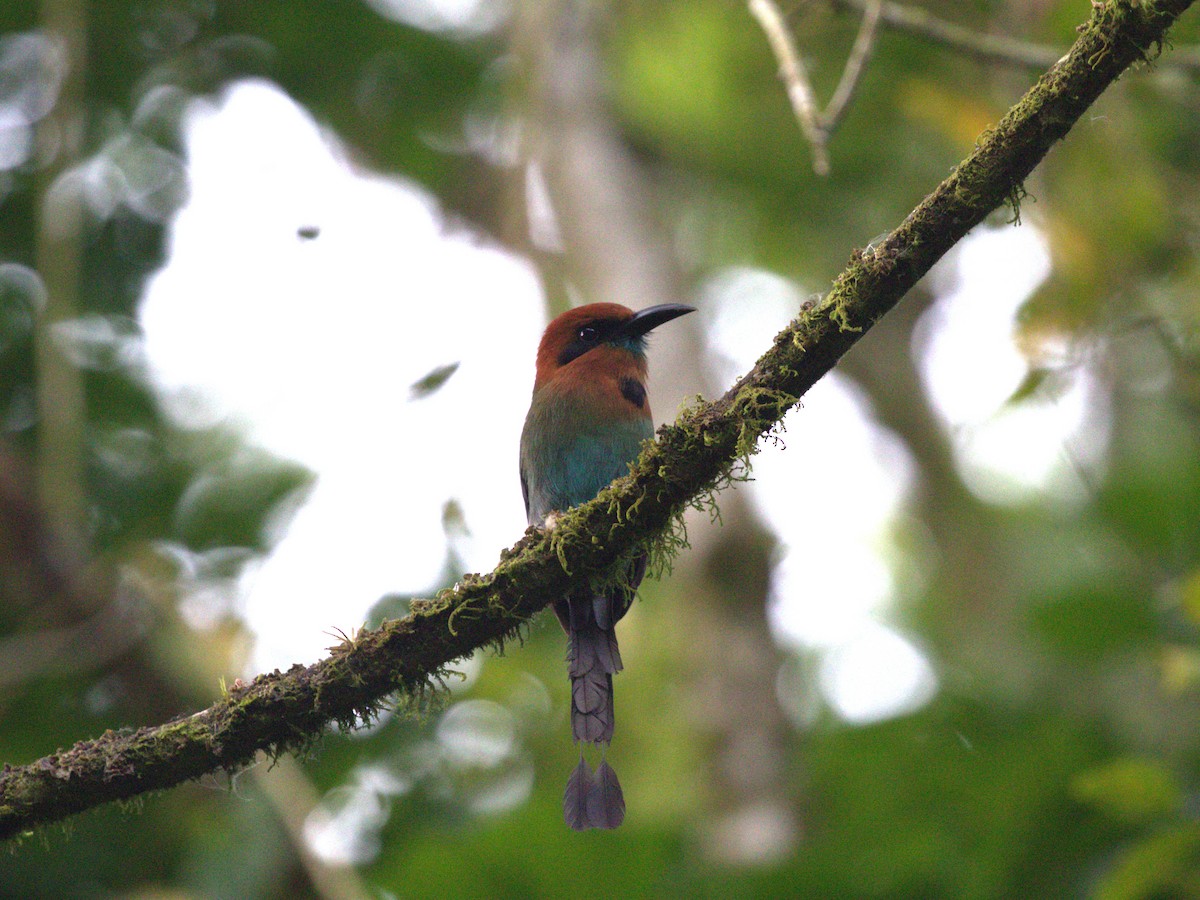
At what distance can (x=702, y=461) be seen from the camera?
2646mm

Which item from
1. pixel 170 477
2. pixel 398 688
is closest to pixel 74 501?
pixel 170 477

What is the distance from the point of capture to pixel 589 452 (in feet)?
13.5

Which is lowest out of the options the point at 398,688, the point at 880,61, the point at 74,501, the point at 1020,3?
the point at 398,688

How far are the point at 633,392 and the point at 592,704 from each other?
1.23m

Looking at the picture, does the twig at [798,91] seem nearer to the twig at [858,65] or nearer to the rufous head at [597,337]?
the twig at [858,65]

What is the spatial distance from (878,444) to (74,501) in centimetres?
624

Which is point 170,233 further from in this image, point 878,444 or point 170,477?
point 878,444

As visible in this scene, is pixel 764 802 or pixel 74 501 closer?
pixel 74 501

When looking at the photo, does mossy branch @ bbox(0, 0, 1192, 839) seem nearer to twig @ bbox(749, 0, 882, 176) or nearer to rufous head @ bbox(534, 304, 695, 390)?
twig @ bbox(749, 0, 882, 176)

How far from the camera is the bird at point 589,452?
3510 millimetres

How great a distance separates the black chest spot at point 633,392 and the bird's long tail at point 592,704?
2.95 ft

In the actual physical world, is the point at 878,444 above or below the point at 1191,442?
above

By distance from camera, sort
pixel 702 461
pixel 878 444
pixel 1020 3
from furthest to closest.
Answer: pixel 878 444
pixel 1020 3
pixel 702 461

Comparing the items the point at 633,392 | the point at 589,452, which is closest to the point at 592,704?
the point at 589,452
